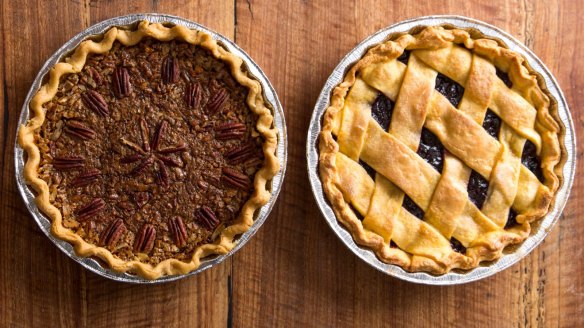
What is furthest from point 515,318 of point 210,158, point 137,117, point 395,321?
point 137,117

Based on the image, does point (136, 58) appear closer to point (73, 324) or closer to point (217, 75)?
point (217, 75)

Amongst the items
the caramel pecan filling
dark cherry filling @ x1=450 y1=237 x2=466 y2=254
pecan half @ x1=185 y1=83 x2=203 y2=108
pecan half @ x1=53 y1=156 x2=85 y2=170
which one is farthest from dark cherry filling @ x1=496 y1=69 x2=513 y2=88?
pecan half @ x1=53 y1=156 x2=85 y2=170

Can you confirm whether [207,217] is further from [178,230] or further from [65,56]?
[65,56]

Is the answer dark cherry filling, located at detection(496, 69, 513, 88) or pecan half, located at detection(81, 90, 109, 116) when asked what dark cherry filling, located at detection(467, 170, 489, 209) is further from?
pecan half, located at detection(81, 90, 109, 116)

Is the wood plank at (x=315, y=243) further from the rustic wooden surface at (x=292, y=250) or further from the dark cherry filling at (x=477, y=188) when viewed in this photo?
the dark cherry filling at (x=477, y=188)

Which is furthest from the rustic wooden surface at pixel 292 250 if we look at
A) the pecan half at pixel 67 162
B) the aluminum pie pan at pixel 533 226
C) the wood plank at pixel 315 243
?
the pecan half at pixel 67 162

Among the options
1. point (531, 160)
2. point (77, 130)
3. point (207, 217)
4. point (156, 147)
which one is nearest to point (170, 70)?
point (156, 147)
